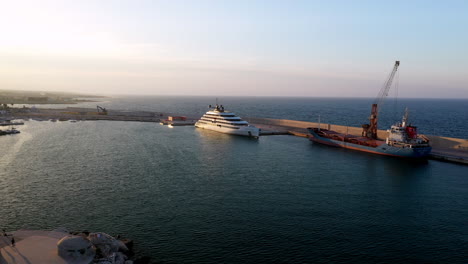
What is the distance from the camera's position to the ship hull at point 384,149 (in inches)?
2222

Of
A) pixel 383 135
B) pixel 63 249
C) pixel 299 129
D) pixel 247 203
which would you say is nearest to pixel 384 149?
pixel 383 135

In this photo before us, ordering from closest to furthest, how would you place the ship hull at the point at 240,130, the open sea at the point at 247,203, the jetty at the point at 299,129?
1. the open sea at the point at 247,203
2. the jetty at the point at 299,129
3. the ship hull at the point at 240,130

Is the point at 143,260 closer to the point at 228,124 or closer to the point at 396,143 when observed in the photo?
the point at 396,143

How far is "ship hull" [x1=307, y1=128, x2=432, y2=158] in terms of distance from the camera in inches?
2222

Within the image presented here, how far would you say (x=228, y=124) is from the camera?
86.9 metres

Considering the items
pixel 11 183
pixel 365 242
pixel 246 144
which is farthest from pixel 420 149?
pixel 11 183

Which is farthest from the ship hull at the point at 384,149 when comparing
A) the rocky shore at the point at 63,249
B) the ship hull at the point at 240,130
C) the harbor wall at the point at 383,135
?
the rocky shore at the point at 63,249

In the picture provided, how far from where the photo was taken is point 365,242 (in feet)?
82.8

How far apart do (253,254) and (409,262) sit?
11116mm

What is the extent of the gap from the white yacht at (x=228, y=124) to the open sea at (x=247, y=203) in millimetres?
22435

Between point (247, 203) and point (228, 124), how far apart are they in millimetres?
55023

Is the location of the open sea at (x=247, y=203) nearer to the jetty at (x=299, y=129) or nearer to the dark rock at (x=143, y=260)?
the dark rock at (x=143, y=260)

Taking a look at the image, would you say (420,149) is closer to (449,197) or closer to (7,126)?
(449,197)

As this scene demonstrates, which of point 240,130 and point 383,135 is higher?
point 383,135
